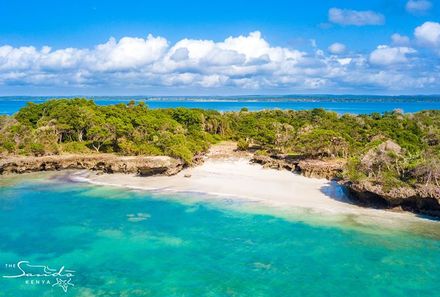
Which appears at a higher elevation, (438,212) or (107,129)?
(107,129)

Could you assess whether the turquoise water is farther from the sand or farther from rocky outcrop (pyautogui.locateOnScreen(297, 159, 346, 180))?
rocky outcrop (pyautogui.locateOnScreen(297, 159, 346, 180))

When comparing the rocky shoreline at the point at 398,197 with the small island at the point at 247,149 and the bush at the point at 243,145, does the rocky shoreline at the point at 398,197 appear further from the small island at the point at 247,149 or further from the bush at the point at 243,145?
the bush at the point at 243,145

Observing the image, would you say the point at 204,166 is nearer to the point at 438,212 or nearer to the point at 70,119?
the point at 70,119

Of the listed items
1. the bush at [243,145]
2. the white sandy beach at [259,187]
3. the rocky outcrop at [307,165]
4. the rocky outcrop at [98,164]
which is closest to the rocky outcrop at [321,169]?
the rocky outcrop at [307,165]

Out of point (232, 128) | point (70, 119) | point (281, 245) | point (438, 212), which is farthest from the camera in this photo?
point (232, 128)

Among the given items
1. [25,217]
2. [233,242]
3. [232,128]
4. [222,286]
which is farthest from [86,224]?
[232,128]

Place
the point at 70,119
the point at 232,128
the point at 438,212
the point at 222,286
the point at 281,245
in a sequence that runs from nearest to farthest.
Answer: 1. the point at 222,286
2. the point at 281,245
3. the point at 438,212
4. the point at 70,119
5. the point at 232,128
